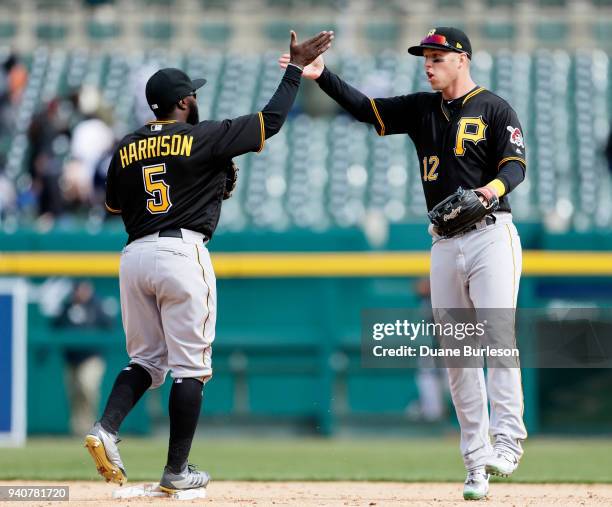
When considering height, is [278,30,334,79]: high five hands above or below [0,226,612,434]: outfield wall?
above

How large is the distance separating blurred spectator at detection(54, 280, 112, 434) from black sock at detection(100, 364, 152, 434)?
4.76 metres

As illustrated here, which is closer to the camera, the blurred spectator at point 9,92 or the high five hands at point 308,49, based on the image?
the high five hands at point 308,49

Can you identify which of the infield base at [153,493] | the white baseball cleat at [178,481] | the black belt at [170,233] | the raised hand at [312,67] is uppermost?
the raised hand at [312,67]

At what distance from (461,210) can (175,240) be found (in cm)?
120

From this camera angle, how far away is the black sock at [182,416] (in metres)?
5.23

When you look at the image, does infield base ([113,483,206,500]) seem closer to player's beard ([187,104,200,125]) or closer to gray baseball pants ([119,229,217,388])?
gray baseball pants ([119,229,217,388])

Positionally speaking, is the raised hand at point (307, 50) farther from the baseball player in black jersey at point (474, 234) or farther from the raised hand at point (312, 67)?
the baseball player in black jersey at point (474, 234)

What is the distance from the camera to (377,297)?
1023cm

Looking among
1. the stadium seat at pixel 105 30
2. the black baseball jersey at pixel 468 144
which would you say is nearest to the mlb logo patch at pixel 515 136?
the black baseball jersey at pixel 468 144

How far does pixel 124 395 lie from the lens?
17.4 feet

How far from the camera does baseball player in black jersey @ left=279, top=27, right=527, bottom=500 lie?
5266 millimetres

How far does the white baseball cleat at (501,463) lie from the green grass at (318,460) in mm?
1583

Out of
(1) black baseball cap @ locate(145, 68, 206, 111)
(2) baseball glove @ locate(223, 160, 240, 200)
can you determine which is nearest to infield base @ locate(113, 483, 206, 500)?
(2) baseball glove @ locate(223, 160, 240, 200)

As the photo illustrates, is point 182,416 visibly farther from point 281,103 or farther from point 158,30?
point 158,30
